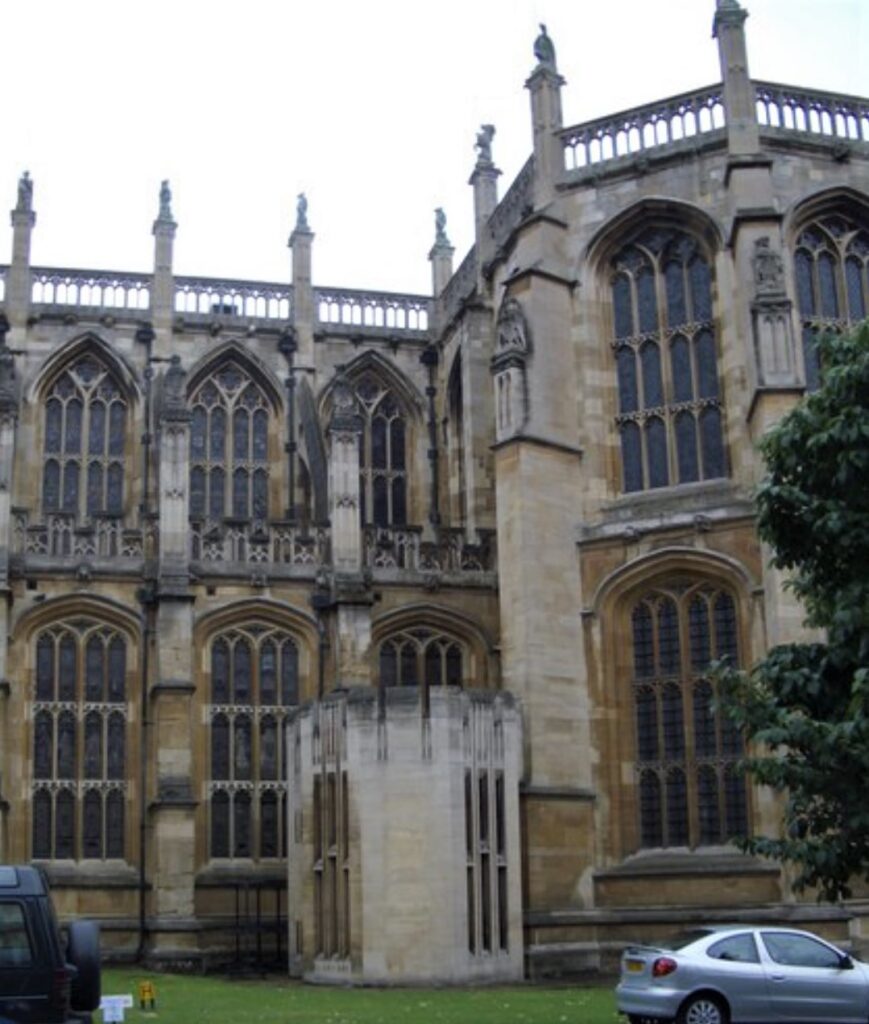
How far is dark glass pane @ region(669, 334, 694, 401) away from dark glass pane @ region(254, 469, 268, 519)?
12.0m

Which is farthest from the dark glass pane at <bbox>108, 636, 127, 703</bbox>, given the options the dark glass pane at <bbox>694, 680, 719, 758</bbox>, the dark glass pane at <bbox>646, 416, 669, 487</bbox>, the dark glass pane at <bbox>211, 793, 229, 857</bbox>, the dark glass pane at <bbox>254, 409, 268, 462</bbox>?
the dark glass pane at <bbox>694, 680, 719, 758</bbox>

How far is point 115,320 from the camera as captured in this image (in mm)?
39531

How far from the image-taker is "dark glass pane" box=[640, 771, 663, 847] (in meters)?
30.3

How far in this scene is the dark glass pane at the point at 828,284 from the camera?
31.8 meters

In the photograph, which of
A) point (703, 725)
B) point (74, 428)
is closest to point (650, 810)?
point (703, 725)

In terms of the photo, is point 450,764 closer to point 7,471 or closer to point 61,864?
point 61,864

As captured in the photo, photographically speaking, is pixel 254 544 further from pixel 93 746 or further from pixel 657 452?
pixel 657 452

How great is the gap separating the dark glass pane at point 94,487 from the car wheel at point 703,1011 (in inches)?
968

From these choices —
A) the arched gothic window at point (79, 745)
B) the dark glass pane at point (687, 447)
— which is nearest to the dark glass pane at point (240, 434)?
the arched gothic window at point (79, 745)

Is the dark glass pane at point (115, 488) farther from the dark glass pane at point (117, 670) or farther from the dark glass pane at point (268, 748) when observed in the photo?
the dark glass pane at point (268, 748)

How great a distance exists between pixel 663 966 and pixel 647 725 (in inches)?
535

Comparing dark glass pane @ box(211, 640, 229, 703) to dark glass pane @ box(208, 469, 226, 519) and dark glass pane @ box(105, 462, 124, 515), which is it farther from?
dark glass pane @ box(105, 462, 124, 515)

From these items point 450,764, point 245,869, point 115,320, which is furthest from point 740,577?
point 115,320

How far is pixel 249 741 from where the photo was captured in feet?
109
